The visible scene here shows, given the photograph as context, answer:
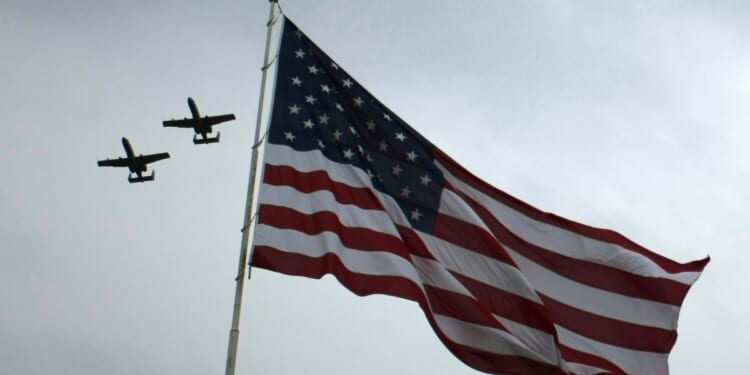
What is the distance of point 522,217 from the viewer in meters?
13.0

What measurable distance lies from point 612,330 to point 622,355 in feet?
1.12

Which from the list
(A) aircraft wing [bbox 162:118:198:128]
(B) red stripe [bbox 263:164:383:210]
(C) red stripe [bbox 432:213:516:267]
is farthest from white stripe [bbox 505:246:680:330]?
(A) aircraft wing [bbox 162:118:198:128]

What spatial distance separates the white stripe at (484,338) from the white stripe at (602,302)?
1.22 meters

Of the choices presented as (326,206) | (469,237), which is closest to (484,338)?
(469,237)

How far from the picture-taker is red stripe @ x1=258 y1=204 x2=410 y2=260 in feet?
36.4

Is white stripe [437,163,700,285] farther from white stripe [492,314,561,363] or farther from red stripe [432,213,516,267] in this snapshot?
white stripe [492,314,561,363]

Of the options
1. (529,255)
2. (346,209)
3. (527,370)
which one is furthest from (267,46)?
(527,370)

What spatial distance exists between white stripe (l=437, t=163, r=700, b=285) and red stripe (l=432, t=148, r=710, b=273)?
0.05m

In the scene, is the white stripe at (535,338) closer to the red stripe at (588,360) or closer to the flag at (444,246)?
the flag at (444,246)

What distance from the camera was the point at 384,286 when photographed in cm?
1124

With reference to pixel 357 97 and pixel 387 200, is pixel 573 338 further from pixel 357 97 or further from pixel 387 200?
pixel 357 97

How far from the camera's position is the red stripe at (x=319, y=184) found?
38.0 feet

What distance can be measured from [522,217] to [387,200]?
2005 millimetres

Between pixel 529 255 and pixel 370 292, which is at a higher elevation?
pixel 529 255
